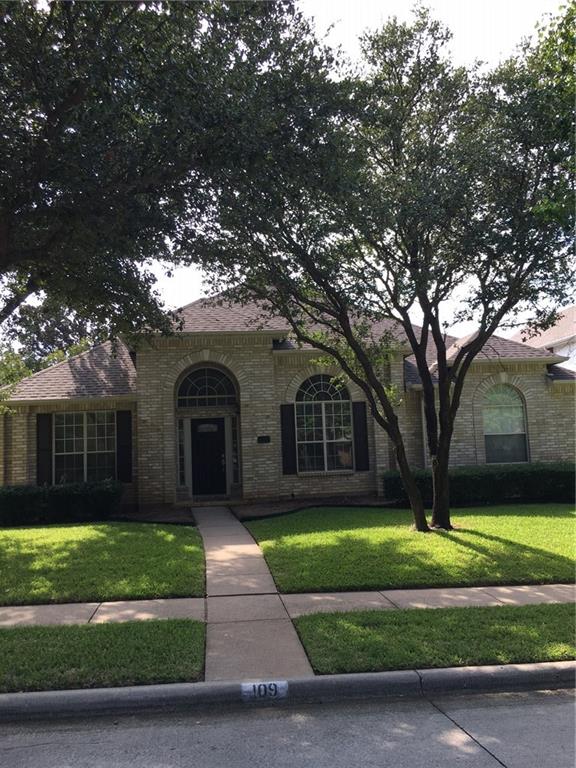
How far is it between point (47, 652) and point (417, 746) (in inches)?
131

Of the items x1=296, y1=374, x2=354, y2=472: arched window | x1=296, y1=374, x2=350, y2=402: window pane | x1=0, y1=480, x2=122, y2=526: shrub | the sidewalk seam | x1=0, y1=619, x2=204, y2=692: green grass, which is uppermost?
x1=296, y1=374, x2=350, y2=402: window pane

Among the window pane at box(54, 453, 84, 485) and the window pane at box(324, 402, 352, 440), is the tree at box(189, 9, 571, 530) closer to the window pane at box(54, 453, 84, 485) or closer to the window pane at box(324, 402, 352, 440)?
the window pane at box(324, 402, 352, 440)

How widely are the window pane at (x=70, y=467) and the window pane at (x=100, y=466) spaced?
21 cm

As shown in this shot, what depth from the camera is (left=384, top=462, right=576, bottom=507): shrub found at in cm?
1496

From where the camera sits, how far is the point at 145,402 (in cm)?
1578

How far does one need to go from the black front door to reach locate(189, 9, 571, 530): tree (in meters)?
6.06

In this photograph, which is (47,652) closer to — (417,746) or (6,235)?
(417,746)

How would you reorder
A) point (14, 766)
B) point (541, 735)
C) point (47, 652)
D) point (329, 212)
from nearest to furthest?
point (14, 766) < point (541, 735) < point (47, 652) < point (329, 212)

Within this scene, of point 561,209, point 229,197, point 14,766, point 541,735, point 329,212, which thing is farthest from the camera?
point 329,212

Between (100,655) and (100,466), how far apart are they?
11503 millimetres

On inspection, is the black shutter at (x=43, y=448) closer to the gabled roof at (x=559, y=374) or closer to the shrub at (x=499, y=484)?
the shrub at (x=499, y=484)

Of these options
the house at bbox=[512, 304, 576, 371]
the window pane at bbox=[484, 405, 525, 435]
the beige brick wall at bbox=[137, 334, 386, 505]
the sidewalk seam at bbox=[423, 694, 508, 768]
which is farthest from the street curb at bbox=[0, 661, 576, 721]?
the house at bbox=[512, 304, 576, 371]

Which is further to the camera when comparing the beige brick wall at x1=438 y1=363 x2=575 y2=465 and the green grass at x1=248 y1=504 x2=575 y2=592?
the beige brick wall at x1=438 y1=363 x2=575 y2=465

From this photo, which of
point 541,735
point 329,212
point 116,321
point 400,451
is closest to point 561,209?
point 329,212
